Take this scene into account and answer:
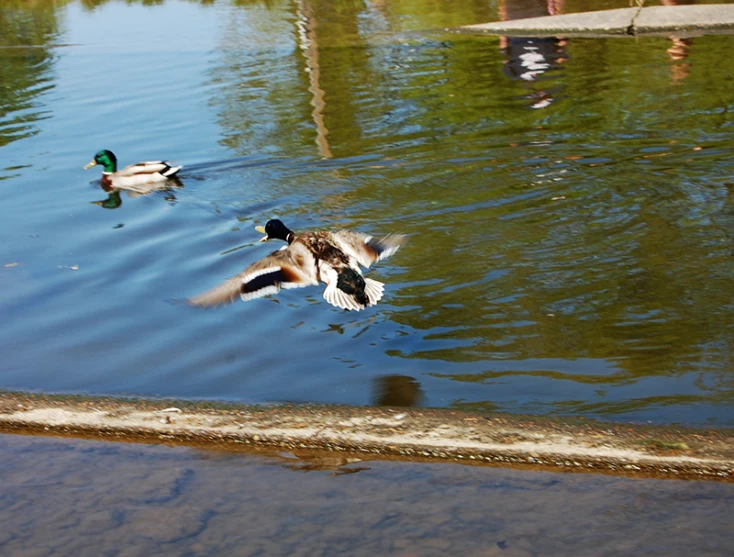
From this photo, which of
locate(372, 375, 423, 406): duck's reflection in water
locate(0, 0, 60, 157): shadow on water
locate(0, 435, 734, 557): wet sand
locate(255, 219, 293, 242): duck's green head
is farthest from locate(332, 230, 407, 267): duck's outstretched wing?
locate(0, 0, 60, 157): shadow on water

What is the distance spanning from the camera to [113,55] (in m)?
16.8

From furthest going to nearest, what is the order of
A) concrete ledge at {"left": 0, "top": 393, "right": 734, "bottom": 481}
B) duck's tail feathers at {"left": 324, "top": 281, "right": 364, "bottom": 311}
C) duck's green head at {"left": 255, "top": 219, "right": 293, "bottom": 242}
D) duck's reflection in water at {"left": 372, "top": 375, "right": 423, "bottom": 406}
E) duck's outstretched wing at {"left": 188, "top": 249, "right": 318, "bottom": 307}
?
duck's green head at {"left": 255, "top": 219, "right": 293, "bottom": 242}, duck's tail feathers at {"left": 324, "top": 281, "right": 364, "bottom": 311}, duck's outstretched wing at {"left": 188, "top": 249, "right": 318, "bottom": 307}, duck's reflection in water at {"left": 372, "top": 375, "right": 423, "bottom": 406}, concrete ledge at {"left": 0, "top": 393, "right": 734, "bottom": 481}

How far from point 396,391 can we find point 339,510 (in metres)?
1.24

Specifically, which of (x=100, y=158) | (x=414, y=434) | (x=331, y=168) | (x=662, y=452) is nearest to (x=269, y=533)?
(x=414, y=434)

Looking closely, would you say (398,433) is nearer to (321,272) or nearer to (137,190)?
(321,272)

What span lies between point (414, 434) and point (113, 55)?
1421cm

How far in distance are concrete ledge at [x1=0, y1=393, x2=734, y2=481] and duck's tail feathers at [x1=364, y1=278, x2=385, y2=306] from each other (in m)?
1.46

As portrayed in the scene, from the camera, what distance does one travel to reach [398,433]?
4031mm

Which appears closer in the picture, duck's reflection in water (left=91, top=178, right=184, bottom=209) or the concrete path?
duck's reflection in water (left=91, top=178, right=184, bottom=209)

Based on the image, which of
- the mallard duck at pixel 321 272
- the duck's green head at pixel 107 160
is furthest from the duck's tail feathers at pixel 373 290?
the duck's green head at pixel 107 160

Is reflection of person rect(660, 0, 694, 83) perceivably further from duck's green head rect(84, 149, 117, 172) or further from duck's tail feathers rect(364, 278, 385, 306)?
duck's tail feathers rect(364, 278, 385, 306)

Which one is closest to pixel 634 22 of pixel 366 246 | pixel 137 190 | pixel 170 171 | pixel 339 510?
pixel 170 171

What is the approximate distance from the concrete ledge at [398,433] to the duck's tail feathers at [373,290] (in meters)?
1.46

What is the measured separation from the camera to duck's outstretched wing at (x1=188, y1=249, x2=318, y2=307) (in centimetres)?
550
